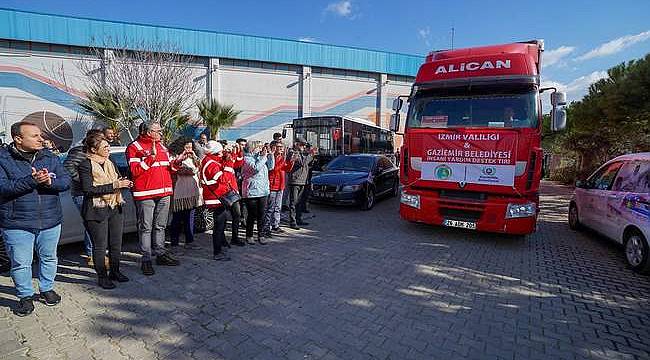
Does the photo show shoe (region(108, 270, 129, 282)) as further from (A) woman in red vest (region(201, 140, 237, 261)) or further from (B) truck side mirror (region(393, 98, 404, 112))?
(B) truck side mirror (region(393, 98, 404, 112))

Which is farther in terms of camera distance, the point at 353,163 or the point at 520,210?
the point at 353,163

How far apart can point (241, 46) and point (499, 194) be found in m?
23.8

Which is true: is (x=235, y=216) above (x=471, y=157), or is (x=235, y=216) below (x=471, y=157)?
below

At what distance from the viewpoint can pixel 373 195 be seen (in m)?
9.38

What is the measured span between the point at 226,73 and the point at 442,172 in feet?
74.2

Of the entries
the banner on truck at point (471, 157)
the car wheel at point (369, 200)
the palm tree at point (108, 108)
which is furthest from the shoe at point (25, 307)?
the palm tree at point (108, 108)

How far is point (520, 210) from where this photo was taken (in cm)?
559

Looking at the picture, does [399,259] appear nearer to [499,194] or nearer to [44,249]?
[499,194]

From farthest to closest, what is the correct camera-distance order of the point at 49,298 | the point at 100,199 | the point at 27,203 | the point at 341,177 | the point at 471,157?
the point at 341,177 → the point at 471,157 → the point at 100,199 → the point at 49,298 → the point at 27,203

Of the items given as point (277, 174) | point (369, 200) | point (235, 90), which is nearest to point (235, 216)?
point (277, 174)

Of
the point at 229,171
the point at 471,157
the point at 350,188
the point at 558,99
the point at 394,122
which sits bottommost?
the point at 350,188

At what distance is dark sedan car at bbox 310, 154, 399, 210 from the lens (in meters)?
8.73

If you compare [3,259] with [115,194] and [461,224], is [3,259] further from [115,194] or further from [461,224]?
[461,224]

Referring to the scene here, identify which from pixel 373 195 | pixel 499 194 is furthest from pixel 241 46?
pixel 499 194
